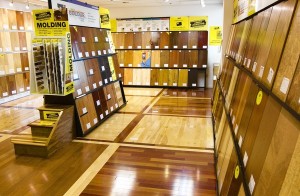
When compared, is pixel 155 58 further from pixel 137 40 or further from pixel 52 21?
pixel 52 21

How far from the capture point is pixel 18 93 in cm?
751

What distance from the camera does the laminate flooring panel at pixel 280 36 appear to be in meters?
1.34

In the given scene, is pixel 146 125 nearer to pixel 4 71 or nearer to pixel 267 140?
pixel 267 140

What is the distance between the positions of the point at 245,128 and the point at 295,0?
851mm

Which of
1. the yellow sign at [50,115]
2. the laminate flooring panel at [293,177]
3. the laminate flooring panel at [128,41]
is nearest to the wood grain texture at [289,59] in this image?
the laminate flooring panel at [293,177]

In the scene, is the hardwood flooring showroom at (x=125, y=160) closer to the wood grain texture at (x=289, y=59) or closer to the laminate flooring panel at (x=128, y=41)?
the wood grain texture at (x=289, y=59)

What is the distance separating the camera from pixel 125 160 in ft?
11.8

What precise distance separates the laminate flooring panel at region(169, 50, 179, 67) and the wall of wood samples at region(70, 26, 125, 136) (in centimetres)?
296

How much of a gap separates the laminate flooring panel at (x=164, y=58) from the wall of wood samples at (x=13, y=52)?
13.0 feet

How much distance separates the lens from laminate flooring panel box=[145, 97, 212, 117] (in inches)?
231

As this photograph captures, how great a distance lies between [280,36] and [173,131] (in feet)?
11.1

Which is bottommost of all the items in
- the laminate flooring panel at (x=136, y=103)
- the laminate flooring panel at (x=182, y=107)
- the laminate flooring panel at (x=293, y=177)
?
the laminate flooring panel at (x=136, y=103)

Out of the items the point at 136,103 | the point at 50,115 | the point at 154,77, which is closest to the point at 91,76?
the point at 50,115

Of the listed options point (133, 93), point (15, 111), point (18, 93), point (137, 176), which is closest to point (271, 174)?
point (137, 176)
